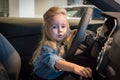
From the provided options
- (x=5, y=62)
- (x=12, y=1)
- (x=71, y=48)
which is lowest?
(x=12, y=1)

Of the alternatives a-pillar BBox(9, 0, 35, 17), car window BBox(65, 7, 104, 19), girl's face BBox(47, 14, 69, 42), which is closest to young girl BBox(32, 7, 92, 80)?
girl's face BBox(47, 14, 69, 42)

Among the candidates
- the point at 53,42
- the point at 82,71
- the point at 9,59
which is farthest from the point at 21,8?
the point at 82,71

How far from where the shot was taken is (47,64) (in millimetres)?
1675

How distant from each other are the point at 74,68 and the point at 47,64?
31 centimetres

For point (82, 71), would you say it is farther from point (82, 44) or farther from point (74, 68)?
point (82, 44)

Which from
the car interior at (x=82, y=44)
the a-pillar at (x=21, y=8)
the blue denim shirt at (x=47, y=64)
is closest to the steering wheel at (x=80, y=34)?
the car interior at (x=82, y=44)

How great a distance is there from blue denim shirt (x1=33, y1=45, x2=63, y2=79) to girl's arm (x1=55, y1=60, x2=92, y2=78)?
0.04 m

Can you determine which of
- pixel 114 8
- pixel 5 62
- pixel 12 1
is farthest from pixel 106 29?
pixel 12 1

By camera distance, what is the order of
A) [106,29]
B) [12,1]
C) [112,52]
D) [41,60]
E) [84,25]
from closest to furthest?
[112,52]
[84,25]
[106,29]
[41,60]
[12,1]

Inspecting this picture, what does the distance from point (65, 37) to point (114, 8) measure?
0.31 metres

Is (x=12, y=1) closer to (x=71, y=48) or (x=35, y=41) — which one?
(x=35, y=41)

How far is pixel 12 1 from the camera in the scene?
10375 mm

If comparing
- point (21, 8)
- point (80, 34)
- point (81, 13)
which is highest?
point (80, 34)

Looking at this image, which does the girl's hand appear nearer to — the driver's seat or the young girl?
the young girl
